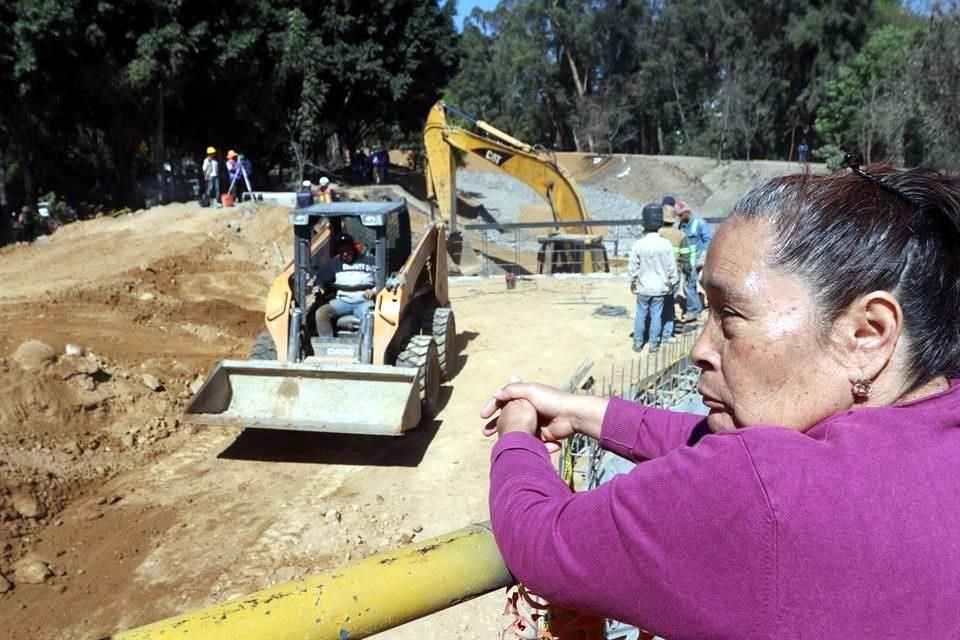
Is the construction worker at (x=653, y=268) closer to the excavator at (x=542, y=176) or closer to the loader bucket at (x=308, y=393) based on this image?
the loader bucket at (x=308, y=393)

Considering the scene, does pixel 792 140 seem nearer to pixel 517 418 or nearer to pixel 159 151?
pixel 159 151

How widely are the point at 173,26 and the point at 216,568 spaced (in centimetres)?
1792

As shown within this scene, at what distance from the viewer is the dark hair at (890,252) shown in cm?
106

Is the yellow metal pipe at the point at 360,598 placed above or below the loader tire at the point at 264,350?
above

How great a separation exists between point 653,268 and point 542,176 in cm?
724

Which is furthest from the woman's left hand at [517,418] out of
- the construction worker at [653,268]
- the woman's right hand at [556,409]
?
the construction worker at [653,268]

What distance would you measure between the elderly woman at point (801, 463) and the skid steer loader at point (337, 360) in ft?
16.8

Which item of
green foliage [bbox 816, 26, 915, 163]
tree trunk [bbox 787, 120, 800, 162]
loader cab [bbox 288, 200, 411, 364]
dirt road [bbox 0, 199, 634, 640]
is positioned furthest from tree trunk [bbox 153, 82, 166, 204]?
tree trunk [bbox 787, 120, 800, 162]

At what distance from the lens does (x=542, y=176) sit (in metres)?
15.7

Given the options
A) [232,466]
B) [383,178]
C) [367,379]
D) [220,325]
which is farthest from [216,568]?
[383,178]

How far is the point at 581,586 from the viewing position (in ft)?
3.25

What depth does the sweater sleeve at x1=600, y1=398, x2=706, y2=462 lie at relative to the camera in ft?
5.08

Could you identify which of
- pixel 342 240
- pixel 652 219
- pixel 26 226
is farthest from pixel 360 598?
pixel 26 226

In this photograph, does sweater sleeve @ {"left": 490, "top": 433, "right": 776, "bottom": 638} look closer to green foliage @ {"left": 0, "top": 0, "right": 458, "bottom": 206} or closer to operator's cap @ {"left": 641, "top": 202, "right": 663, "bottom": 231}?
operator's cap @ {"left": 641, "top": 202, "right": 663, "bottom": 231}
